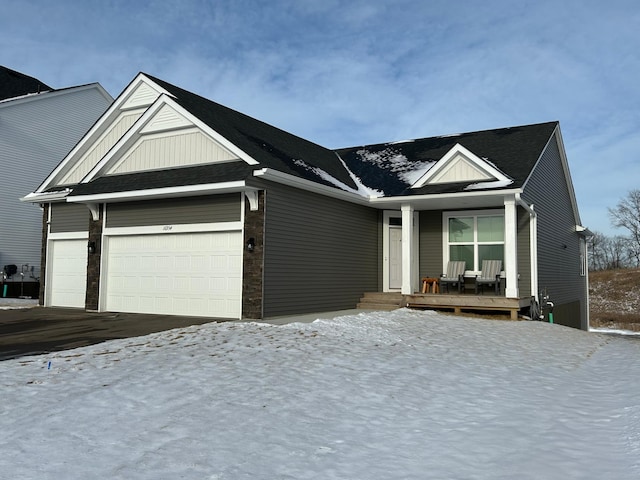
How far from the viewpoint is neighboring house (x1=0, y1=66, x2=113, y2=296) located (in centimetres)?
2236

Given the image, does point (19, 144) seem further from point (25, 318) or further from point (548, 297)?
point (548, 297)

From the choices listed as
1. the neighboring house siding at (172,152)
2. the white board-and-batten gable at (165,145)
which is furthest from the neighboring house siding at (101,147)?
the neighboring house siding at (172,152)

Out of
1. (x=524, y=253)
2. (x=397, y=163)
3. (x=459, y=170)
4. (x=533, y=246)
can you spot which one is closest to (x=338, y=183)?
(x=459, y=170)

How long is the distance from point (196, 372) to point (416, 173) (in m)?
11.4

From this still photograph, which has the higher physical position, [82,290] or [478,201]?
[478,201]

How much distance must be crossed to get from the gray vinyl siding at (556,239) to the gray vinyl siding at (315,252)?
181 inches

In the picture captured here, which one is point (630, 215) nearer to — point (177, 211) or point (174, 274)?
point (177, 211)

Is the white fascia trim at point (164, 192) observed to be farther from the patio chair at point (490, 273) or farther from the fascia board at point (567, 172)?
the fascia board at point (567, 172)

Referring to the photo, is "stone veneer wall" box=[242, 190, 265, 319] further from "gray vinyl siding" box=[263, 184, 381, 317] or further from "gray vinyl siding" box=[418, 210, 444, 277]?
"gray vinyl siding" box=[418, 210, 444, 277]

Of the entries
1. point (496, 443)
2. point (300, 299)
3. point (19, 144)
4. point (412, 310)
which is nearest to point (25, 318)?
point (300, 299)

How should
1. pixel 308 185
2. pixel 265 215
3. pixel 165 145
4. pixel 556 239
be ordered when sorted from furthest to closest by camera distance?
pixel 556 239, pixel 165 145, pixel 308 185, pixel 265 215

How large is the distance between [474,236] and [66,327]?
34.9ft

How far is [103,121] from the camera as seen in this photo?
15.7 m

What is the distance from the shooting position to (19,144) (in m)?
22.9
